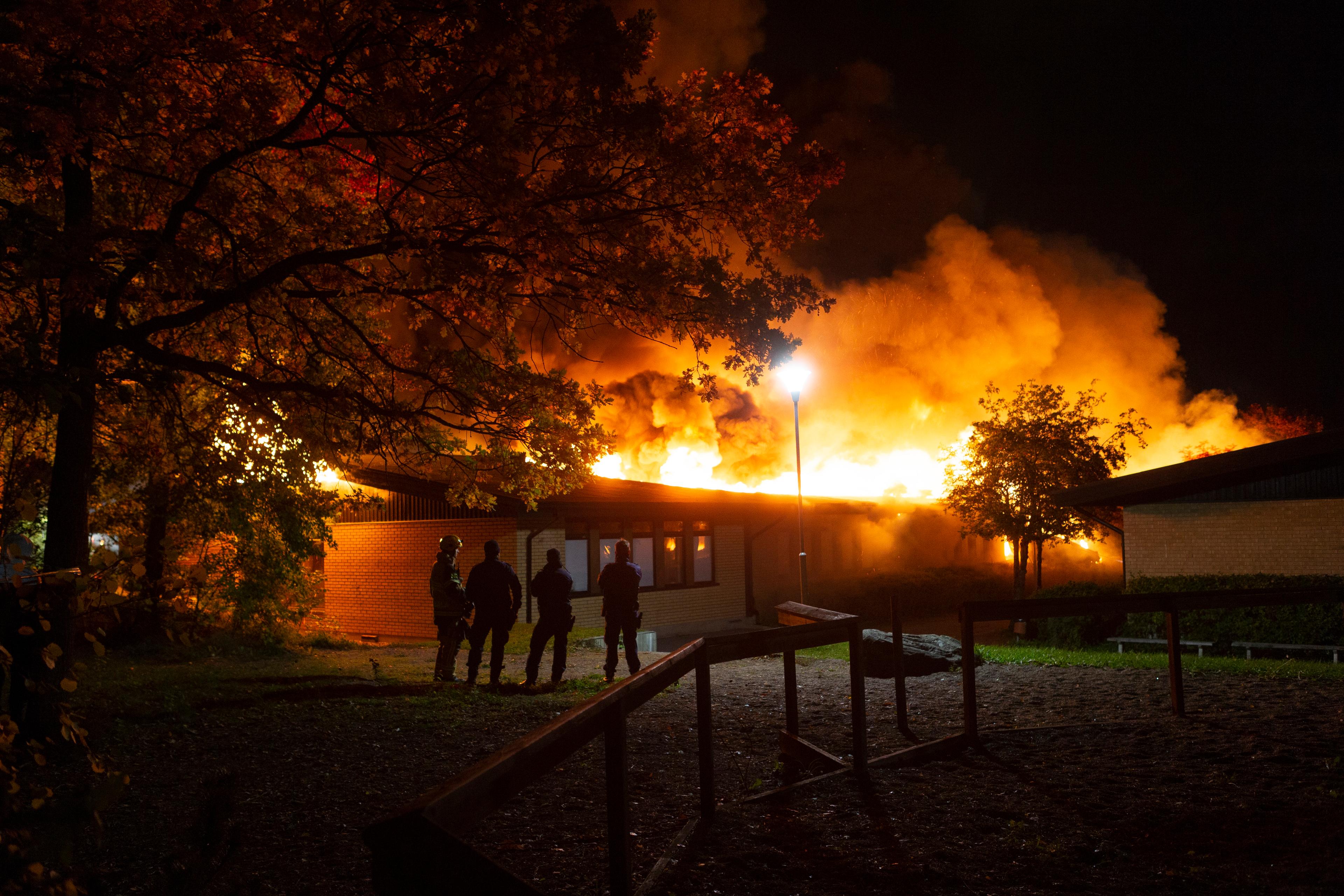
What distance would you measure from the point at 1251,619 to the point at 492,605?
39.3 feet

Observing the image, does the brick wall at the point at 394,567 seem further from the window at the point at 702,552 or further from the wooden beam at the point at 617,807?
the wooden beam at the point at 617,807

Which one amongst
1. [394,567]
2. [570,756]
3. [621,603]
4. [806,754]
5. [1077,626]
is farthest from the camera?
[394,567]

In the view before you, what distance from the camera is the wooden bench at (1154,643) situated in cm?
1433

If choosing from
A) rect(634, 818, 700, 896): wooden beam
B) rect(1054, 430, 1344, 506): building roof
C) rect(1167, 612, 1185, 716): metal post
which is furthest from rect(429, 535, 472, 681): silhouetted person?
rect(1054, 430, 1344, 506): building roof

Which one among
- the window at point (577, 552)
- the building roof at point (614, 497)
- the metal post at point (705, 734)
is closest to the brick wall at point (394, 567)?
the building roof at point (614, 497)

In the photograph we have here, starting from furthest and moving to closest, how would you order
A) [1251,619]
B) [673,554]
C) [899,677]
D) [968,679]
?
[673,554] < [1251,619] < [899,677] < [968,679]

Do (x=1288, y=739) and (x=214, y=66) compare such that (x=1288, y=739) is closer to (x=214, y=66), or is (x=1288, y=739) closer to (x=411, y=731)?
(x=411, y=731)

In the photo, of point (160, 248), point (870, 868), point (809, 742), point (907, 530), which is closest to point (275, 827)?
point (870, 868)

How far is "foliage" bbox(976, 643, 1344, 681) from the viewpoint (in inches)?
428

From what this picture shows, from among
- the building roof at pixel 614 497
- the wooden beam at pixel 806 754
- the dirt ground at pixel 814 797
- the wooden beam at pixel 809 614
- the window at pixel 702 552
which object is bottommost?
the dirt ground at pixel 814 797

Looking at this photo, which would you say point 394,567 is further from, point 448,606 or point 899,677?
point 899,677

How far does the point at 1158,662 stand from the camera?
12609mm

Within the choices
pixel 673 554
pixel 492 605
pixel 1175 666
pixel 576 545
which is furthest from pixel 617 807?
pixel 673 554

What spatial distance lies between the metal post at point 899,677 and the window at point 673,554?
48.3 ft
